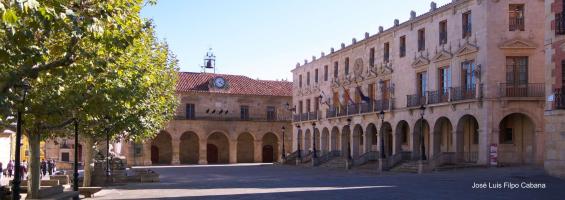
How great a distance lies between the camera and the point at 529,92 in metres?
31.5

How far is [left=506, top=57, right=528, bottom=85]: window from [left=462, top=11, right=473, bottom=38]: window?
2.91 meters

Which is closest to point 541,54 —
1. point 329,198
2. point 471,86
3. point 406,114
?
point 471,86

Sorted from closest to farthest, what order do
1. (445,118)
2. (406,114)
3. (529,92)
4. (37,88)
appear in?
(37,88)
(529,92)
(445,118)
(406,114)

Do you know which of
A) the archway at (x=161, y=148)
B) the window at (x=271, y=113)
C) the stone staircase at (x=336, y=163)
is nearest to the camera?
the stone staircase at (x=336, y=163)

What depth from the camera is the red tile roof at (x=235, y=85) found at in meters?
65.6

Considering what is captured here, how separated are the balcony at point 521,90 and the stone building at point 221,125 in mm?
37250

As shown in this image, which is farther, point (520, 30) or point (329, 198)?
point (520, 30)

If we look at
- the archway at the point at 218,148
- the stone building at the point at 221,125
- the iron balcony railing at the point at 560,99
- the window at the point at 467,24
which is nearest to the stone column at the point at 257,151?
A: the stone building at the point at 221,125

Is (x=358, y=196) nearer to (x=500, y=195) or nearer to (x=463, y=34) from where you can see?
(x=500, y=195)

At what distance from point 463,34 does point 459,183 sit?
12882mm

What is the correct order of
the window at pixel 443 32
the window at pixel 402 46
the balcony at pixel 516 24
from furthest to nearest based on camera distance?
the window at pixel 402 46 → the window at pixel 443 32 → the balcony at pixel 516 24

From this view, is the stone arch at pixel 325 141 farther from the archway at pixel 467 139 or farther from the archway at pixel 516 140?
the archway at pixel 516 140

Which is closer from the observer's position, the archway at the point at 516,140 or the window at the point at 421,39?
the archway at the point at 516,140

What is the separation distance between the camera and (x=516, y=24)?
105ft
